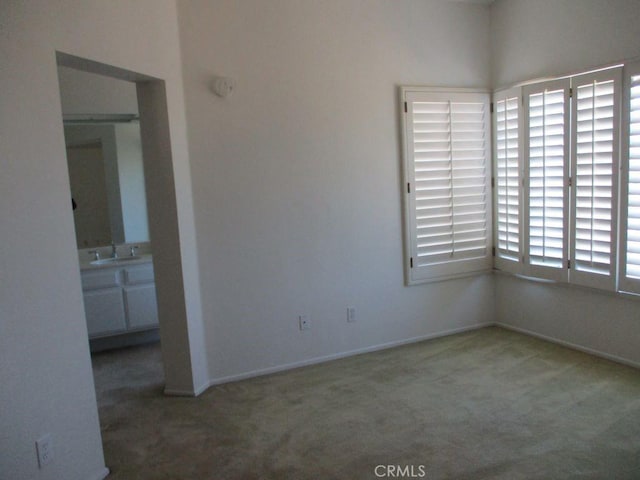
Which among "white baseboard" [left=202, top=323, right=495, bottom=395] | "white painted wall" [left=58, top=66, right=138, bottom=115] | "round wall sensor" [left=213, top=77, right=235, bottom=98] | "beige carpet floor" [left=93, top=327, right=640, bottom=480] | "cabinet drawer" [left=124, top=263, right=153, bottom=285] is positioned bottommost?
"beige carpet floor" [left=93, top=327, right=640, bottom=480]

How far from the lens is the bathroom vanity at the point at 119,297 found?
4.56 meters

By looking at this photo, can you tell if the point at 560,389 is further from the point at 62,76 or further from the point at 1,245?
the point at 62,76

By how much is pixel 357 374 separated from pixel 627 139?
8.35 feet

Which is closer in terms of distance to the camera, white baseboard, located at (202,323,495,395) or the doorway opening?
the doorway opening

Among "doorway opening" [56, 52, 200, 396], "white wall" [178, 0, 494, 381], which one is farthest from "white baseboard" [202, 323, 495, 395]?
"doorway opening" [56, 52, 200, 396]

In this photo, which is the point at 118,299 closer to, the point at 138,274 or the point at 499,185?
the point at 138,274

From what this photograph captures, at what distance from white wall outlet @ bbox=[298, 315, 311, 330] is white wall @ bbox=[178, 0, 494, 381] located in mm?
51

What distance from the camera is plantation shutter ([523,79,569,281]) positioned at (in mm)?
3828

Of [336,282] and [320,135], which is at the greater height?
[320,135]

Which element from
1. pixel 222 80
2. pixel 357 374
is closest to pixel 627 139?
pixel 357 374

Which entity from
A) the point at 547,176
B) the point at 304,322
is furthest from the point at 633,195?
the point at 304,322

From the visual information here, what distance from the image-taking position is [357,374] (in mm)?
3791

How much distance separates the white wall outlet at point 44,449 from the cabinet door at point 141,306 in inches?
97.5

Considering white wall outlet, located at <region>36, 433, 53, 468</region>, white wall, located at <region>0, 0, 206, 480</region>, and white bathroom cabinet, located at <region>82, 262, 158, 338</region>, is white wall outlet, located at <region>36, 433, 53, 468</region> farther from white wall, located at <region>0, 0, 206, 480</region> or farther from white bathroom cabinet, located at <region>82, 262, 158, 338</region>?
white bathroom cabinet, located at <region>82, 262, 158, 338</region>
